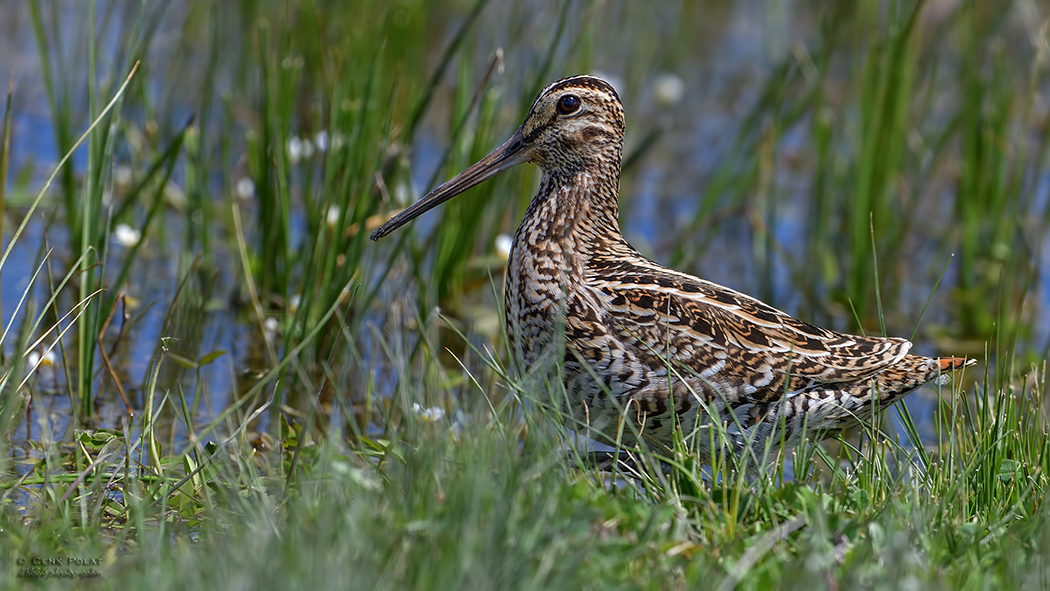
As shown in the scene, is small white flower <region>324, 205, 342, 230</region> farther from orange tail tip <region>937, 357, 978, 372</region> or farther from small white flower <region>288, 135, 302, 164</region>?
orange tail tip <region>937, 357, 978, 372</region>

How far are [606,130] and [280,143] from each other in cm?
155

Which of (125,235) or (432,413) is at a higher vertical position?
(125,235)

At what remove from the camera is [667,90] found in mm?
8820

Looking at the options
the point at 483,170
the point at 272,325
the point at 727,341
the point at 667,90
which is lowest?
the point at 272,325

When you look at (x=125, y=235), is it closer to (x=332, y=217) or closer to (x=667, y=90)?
(x=332, y=217)

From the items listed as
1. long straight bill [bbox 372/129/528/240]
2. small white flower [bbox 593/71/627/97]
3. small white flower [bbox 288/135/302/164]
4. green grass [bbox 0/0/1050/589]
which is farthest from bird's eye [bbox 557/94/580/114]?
small white flower [bbox 593/71/627/97]

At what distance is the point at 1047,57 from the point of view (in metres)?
9.74

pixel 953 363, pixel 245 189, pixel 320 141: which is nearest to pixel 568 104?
pixel 953 363

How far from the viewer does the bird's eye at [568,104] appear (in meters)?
4.59

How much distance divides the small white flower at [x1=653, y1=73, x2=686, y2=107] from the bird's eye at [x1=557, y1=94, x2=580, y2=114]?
432cm

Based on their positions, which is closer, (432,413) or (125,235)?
(432,413)

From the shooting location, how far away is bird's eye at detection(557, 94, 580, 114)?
459 centimetres

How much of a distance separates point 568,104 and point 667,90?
4.36 m

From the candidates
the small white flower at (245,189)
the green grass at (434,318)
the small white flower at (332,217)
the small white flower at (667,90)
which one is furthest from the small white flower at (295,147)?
the small white flower at (667,90)
